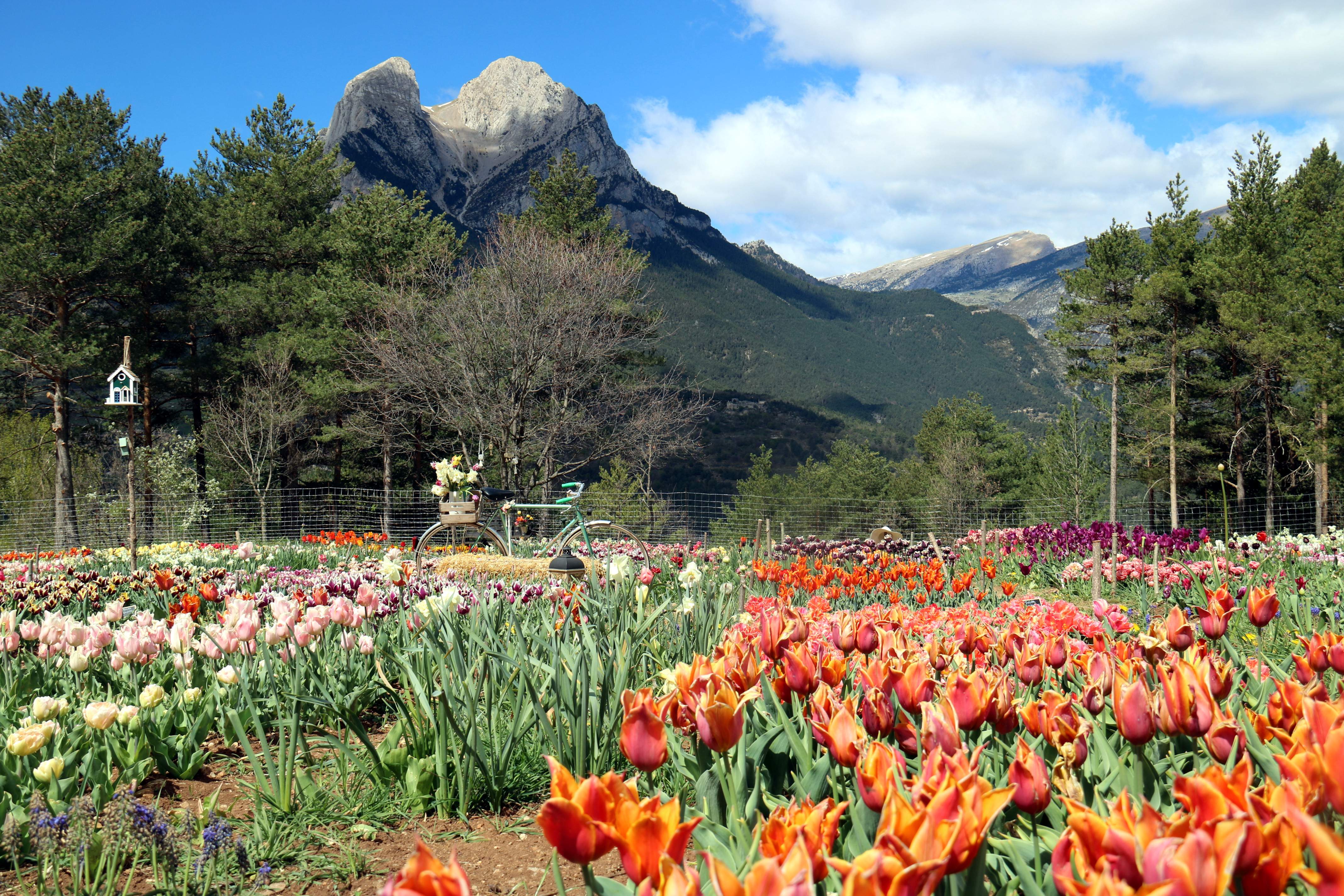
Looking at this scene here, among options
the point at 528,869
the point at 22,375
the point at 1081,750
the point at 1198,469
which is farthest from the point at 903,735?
the point at 1198,469

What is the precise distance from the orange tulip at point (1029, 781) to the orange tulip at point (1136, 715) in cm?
20

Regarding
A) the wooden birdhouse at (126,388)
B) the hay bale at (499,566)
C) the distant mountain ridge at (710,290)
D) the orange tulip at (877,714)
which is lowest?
the hay bale at (499,566)

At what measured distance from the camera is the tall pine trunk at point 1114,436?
87.5ft

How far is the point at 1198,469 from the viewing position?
79.6 ft

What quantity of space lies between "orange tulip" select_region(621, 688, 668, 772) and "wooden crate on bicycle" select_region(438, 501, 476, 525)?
18.4ft

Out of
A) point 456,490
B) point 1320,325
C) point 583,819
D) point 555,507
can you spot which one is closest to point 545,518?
point 456,490

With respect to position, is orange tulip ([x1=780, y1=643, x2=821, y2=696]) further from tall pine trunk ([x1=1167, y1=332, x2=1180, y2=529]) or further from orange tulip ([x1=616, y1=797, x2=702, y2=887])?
tall pine trunk ([x1=1167, y1=332, x2=1180, y2=529])

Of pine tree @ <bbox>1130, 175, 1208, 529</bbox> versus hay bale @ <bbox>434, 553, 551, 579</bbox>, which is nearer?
hay bale @ <bbox>434, 553, 551, 579</bbox>

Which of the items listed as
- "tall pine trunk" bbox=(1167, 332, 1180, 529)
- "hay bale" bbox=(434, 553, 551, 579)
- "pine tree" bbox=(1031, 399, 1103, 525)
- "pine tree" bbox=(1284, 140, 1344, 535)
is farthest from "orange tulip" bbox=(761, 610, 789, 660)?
"pine tree" bbox=(1031, 399, 1103, 525)

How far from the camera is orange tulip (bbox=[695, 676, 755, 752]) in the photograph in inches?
50.3

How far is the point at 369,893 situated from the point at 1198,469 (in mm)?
27633

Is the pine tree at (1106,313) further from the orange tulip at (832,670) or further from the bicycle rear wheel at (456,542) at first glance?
the orange tulip at (832,670)

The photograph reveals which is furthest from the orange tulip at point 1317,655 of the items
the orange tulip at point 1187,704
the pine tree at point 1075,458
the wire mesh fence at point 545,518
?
the pine tree at point 1075,458

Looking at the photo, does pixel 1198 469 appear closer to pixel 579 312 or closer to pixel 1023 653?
pixel 579 312
